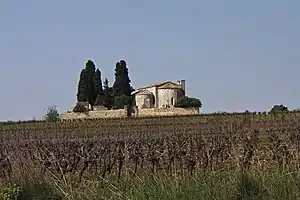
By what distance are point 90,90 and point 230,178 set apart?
80.7 meters

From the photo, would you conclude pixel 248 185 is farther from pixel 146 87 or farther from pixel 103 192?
pixel 146 87

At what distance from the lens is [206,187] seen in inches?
253

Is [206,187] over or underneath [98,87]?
underneath

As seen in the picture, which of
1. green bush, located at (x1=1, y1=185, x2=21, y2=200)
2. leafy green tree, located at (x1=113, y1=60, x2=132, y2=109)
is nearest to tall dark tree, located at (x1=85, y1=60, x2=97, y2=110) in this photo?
leafy green tree, located at (x1=113, y1=60, x2=132, y2=109)

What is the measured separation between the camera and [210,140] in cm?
2072

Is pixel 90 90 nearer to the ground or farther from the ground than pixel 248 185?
farther from the ground

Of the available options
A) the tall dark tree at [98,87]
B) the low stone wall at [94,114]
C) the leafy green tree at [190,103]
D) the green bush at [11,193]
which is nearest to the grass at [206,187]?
the green bush at [11,193]

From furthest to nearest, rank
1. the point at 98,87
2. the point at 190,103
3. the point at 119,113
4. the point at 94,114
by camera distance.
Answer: the point at 98,87
the point at 190,103
the point at 94,114
the point at 119,113

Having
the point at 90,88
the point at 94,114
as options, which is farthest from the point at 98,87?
the point at 94,114

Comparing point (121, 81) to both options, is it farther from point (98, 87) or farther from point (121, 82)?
point (98, 87)

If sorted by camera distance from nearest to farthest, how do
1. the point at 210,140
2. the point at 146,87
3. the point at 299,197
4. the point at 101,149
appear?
the point at 299,197 → the point at 101,149 → the point at 210,140 → the point at 146,87

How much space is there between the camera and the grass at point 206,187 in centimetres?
625

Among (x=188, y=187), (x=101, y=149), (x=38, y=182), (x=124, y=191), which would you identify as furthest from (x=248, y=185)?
(x=101, y=149)

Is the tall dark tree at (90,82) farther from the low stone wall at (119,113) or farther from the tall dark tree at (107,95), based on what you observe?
the low stone wall at (119,113)
